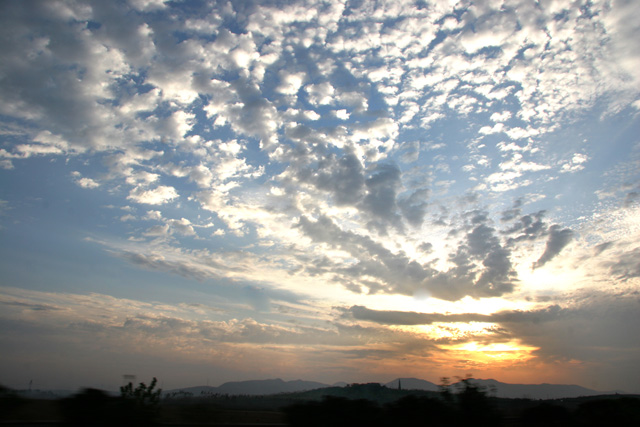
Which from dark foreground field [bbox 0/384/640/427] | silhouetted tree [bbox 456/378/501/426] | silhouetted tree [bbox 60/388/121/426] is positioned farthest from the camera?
silhouetted tree [bbox 456/378/501/426]

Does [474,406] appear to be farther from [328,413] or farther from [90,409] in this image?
[90,409]

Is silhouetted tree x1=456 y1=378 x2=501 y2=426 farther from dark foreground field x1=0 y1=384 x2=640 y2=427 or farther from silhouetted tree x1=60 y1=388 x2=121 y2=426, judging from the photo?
silhouetted tree x1=60 y1=388 x2=121 y2=426

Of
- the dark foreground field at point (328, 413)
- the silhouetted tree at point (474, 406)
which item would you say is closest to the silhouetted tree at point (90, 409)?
the dark foreground field at point (328, 413)

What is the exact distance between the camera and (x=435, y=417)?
1339 centimetres

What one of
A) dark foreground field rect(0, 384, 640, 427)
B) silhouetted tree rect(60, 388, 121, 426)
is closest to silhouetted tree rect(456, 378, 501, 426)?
dark foreground field rect(0, 384, 640, 427)

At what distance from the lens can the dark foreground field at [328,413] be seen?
423 inches

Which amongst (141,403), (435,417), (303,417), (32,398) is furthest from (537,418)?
(32,398)

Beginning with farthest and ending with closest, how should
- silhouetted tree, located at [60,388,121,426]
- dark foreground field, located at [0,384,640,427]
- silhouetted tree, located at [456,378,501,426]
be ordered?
1. silhouetted tree, located at [456,378,501,426]
2. dark foreground field, located at [0,384,640,427]
3. silhouetted tree, located at [60,388,121,426]

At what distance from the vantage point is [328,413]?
12906 millimetres

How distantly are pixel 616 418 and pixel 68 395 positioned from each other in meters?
18.2

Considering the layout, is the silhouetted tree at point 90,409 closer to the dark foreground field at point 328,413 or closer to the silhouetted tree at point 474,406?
the dark foreground field at point 328,413

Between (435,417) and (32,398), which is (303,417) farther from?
(32,398)

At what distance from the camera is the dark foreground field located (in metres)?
10.8

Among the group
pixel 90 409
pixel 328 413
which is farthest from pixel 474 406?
pixel 90 409
